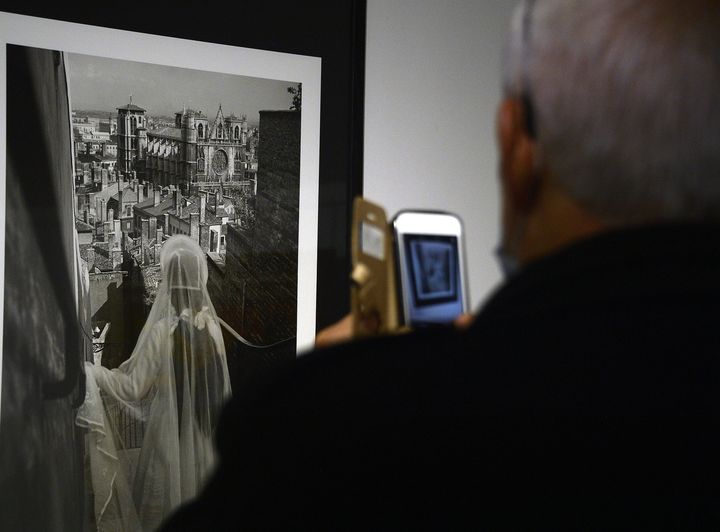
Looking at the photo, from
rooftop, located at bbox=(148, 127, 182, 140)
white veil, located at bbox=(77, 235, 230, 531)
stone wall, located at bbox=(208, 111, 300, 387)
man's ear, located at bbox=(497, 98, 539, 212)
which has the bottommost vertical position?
white veil, located at bbox=(77, 235, 230, 531)

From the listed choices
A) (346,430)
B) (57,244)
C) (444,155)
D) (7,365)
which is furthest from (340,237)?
(346,430)

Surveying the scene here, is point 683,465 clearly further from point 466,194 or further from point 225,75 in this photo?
point 466,194

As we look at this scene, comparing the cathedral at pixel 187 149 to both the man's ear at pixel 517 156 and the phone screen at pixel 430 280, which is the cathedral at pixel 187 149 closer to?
the phone screen at pixel 430 280

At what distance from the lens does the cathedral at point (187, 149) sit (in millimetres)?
1190

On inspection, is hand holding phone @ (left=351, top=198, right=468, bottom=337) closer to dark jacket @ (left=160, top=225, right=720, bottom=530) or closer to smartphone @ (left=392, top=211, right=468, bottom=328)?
smartphone @ (left=392, top=211, right=468, bottom=328)

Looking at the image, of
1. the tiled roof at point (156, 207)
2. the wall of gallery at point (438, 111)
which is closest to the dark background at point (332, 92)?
the wall of gallery at point (438, 111)

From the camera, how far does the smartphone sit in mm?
617

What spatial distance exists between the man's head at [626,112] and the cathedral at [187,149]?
920 mm

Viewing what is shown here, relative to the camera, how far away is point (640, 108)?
1.14 ft

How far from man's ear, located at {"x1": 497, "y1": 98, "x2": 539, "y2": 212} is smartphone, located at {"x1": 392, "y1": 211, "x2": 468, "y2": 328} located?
217 millimetres

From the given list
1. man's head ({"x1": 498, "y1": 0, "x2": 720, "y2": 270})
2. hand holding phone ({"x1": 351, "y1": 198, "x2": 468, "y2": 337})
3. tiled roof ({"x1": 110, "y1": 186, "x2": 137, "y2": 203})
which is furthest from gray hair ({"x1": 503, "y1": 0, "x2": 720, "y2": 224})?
tiled roof ({"x1": 110, "y1": 186, "x2": 137, "y2": 203})

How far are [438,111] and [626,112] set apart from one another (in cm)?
116

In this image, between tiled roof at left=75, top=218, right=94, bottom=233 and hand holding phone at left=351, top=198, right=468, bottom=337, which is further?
tiled roof at left=75, top=218, right=94, bottom=233

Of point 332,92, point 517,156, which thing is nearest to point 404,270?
point 517,156
